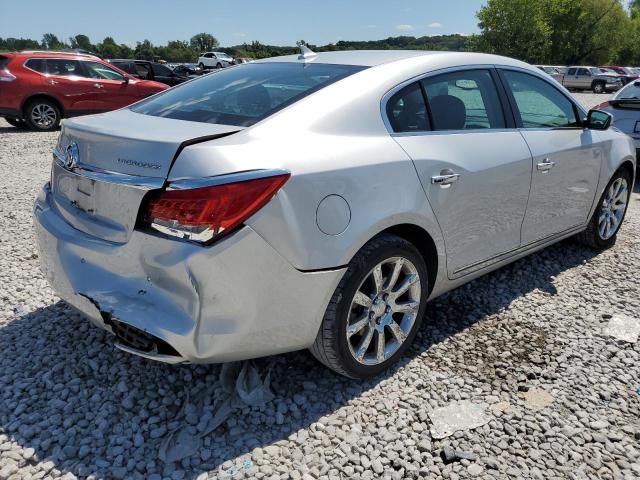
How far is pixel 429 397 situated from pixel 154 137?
175 cm

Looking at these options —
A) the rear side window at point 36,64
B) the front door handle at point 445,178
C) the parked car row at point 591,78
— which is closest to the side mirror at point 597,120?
the front door handle at point 445,178

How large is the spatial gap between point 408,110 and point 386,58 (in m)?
0.43

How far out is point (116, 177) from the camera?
2195 mm

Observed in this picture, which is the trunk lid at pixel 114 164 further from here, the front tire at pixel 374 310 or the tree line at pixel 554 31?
the tree line at pixel 554 31

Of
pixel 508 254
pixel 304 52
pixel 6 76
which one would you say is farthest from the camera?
pixel 6 76

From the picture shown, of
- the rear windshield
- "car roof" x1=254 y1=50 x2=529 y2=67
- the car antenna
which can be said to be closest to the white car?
the car antenna

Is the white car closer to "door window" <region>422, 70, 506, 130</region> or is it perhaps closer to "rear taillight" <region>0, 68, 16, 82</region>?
"rear taillight" <region>0, 68, 16, 82</region>

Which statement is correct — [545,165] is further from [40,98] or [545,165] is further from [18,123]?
[18,123]

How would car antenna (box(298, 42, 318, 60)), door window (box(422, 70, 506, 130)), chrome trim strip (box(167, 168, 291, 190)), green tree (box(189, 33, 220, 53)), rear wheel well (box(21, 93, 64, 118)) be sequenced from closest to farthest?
1. chrome trim strip (box(167, 168, 291, 190))
2. door window (box(422, 70, 506, 130))
3. car antenna (box(298, 42, 318, 60))
4. rear wheel well (box(21, 93, 64, 118))
5. green tree (box(189, 33, 220, 53))

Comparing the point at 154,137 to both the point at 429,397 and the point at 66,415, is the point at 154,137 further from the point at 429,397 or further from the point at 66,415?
the point at 429,397

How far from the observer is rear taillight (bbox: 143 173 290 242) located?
2031mm

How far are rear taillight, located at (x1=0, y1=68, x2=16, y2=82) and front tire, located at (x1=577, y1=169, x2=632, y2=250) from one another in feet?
36.4

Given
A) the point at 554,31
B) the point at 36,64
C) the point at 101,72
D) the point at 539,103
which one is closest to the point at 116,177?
the point at 539,103

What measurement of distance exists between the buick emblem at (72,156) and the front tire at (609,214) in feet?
12.8
